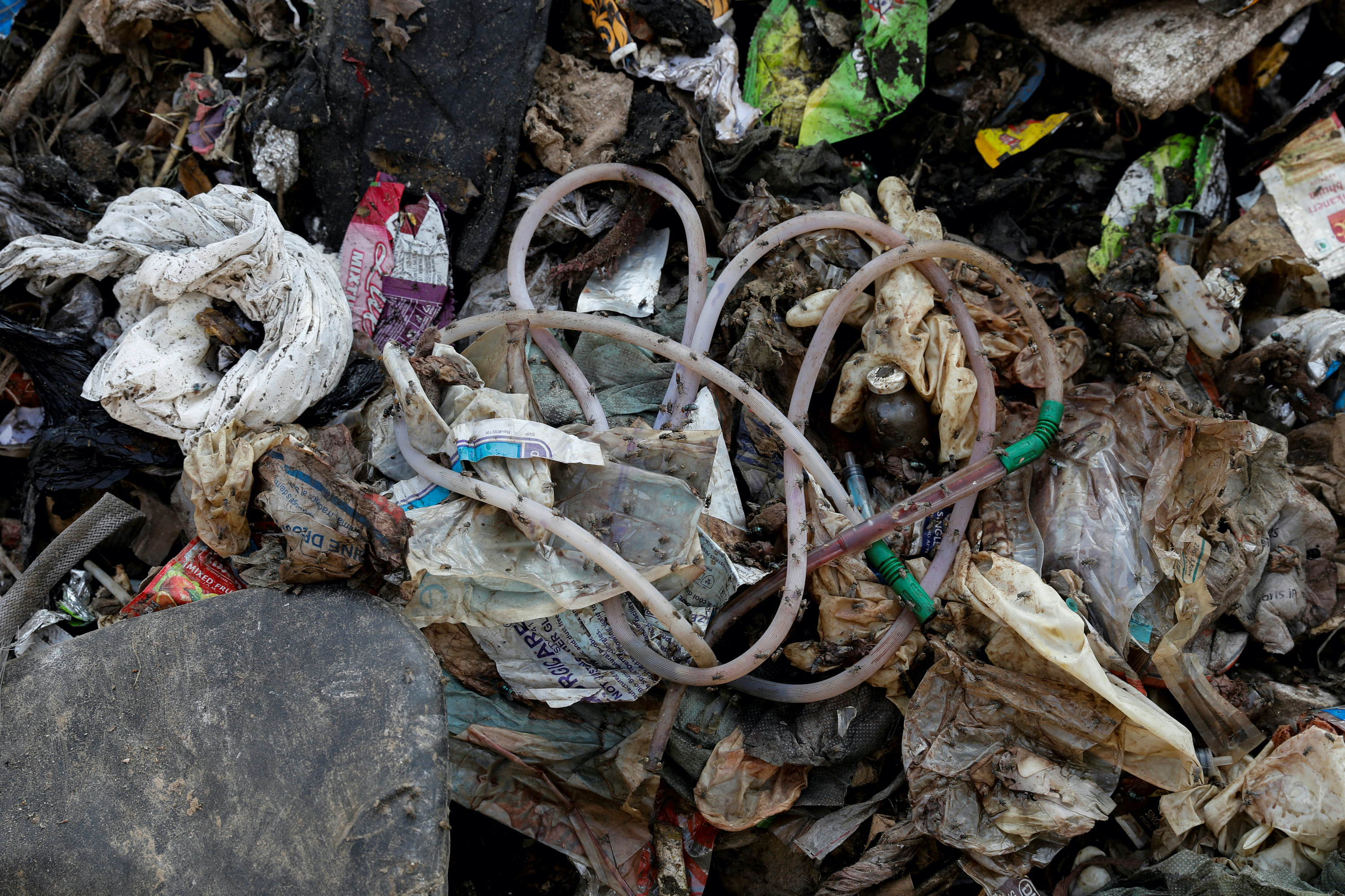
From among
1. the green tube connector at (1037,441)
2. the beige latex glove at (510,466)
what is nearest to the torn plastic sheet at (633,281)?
the beige latex glove at (510,466)

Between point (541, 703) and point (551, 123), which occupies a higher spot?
point (551, 123)

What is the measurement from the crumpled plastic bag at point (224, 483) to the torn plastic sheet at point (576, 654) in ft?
1.98

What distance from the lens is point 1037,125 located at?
2.77m

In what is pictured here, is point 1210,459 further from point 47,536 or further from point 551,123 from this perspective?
point 47,536

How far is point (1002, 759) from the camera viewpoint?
187 centimetres

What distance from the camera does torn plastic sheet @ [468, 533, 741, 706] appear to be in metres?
1.95

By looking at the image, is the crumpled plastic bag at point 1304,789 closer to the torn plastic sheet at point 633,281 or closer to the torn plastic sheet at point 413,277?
the torn plastic sheet at point 633,281

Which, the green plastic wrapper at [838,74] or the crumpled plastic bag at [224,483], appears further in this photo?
the green plastic wrapper at [838,74]

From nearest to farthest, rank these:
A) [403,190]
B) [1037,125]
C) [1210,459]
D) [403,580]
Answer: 1. [403,580]
2. [1210,459]
3. [403,190]
4. [1037,125]

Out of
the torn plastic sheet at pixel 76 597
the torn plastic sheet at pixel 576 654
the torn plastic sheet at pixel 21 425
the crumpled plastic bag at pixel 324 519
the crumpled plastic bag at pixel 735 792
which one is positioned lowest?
the crumpled plastic bag at pixel 735 792

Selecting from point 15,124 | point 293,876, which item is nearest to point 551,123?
point 15,124

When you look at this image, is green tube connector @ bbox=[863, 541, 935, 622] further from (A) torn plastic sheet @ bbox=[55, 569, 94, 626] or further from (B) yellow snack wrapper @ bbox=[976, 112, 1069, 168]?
(A) torn plastic sheet @ bbox=[55, 569, 94, 626]

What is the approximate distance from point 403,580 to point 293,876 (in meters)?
0.61

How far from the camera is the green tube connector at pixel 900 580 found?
6.45 ft
